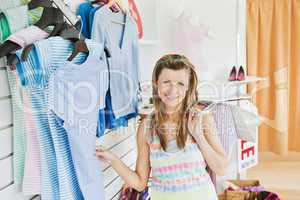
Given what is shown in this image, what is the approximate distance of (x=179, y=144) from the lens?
1.43 meters

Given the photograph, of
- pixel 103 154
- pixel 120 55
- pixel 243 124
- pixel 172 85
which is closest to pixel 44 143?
pixel 103 154

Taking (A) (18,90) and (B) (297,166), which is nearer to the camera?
(A) (18,90)

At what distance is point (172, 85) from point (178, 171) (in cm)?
36

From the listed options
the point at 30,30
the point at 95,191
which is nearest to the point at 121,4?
the point at 30,30

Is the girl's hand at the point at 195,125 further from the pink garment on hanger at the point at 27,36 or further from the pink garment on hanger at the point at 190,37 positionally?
the pink garment on hanger at the point at 190,37

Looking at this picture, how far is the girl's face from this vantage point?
1373 millimetres

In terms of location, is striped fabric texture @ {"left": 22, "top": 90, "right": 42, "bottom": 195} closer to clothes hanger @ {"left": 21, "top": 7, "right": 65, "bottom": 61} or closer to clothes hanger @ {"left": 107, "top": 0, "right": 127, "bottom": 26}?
clothes hanger @ {"left": 21, "top": 7, "right": 65, "bottom": 61}

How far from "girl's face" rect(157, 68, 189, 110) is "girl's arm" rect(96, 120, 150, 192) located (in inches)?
7.4

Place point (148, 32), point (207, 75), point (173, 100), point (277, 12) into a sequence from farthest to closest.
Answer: point (277, 12), point (207, 75), point (148, 32), point (173, 100)

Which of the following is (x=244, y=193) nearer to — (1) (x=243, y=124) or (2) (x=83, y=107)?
(1) (x=243, y=124)

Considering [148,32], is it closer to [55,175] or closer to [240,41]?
[240,41]

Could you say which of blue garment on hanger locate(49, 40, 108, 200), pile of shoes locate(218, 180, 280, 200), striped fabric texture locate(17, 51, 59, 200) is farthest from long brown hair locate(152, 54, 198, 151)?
pile of shoes locate(218, 180, 280, 200)

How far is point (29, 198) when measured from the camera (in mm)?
1263

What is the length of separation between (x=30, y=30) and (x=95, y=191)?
61 cm
